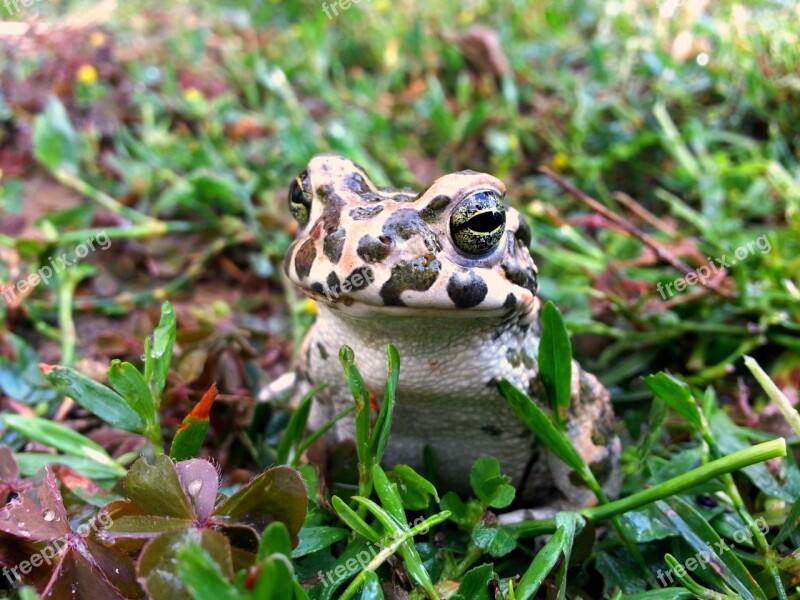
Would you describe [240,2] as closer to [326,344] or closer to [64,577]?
[326,344]

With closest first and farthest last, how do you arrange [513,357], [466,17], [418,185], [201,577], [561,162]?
1. [201,577]
2. [513,357]
3. [418,185]
4. [561,162]
5. [466,17]

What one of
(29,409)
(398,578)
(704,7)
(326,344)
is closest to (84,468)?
(29,409)

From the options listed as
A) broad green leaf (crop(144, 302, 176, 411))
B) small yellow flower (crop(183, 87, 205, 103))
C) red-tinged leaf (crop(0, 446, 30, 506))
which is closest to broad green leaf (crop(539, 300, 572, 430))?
broad green leaf (crop(144, 302, 176, 411))

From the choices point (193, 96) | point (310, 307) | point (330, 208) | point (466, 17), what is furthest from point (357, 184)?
point (466, 17)

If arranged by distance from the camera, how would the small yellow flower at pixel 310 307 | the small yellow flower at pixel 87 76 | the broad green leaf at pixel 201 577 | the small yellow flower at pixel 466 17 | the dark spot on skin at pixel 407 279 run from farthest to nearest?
1. the small yellow flower at pixel 466 17
2. the small yellow flower at pixel 87 76
3. the small yellow flower at pixel 310 307
4. the dark spot on skin at pixel 407 279
5. the broad green leaf at pixel 201 577

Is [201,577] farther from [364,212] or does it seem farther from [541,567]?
[364,212]

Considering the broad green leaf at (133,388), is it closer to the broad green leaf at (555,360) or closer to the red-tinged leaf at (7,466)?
the red-tinged leaf at (7,466)

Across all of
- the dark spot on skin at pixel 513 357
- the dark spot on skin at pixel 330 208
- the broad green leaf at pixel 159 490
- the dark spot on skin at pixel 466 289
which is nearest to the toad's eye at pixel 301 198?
the dark spot on skin at pixel 330 208

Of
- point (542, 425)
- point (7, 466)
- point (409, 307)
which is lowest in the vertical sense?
point (7, 466)
